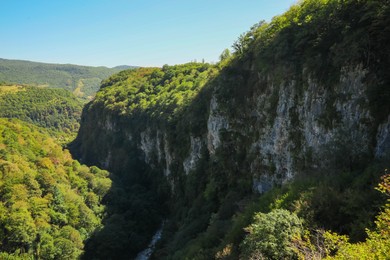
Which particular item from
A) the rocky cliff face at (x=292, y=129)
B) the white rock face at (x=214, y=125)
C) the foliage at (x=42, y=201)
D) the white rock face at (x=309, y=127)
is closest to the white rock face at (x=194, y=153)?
the rocky cliff face at (x=292, y=129)

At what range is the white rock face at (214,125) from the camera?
43900 millimetres

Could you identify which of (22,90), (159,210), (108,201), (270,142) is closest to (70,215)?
(108,201)

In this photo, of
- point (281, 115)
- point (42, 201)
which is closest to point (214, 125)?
point (281, 115)

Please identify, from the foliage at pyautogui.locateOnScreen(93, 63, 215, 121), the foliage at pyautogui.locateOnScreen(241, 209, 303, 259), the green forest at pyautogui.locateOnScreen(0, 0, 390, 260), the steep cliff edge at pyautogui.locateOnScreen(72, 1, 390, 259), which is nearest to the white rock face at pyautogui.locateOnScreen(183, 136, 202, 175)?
the steep cliff edge at pyautogui.locateOnScreen(72, 1, 390, 259)

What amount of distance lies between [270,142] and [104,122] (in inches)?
3120

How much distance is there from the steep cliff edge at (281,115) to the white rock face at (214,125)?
0.15m

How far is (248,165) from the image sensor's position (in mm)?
39125

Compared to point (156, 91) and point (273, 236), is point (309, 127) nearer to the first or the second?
point (273, 236)

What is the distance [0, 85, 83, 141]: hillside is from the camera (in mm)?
170613

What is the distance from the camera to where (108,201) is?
7081cm

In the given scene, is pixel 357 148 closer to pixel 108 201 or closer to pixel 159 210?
pixel 159 210

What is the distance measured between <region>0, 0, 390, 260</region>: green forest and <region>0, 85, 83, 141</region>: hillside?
312 ft

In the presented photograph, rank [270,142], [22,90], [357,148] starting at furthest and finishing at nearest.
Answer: [22,90] → [270,142] → [357,148]

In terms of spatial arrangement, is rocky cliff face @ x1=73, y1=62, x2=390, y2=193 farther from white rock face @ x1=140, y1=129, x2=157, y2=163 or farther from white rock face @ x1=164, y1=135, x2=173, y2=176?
white rock face @ x1=140, y1=129, x2=157, y2=163
